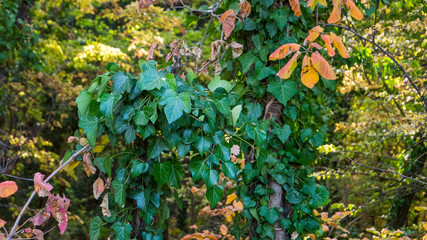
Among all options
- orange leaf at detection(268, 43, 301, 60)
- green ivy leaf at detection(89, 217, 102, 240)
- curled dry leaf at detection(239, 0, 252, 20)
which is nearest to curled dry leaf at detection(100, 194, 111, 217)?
green ivy leaf at detection(89, 217, 102, 240)

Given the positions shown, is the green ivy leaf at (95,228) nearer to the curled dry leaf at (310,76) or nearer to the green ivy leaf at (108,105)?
the green ivy leaf at (108,105)

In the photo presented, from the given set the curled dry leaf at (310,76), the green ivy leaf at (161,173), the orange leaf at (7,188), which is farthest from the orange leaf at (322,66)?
the orange leaf at (7,188)

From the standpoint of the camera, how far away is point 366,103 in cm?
624

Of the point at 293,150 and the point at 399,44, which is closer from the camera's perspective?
the point at 293,150

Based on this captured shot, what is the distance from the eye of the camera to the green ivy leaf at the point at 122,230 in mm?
1739

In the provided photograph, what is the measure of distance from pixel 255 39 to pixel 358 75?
9.75 feet

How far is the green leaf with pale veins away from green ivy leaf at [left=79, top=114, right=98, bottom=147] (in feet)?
3.60

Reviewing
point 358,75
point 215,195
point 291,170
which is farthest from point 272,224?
point 358,75

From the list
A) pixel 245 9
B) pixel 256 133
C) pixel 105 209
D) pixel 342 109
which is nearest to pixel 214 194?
pixel 256 133

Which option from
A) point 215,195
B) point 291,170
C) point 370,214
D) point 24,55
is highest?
point 215,195

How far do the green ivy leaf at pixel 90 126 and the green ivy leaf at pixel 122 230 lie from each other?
38 centimetres

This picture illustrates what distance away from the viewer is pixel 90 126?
1.62m

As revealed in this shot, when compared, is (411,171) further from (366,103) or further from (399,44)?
(399,44)

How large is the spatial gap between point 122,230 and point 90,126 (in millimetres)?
467
